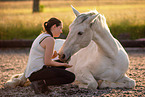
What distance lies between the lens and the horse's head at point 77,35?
134 inches

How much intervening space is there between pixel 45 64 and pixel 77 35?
24.1 inches

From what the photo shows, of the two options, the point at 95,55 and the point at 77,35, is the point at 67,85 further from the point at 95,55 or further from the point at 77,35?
the point at 77,35

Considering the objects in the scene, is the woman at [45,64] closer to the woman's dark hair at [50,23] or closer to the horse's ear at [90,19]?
the woman's dark hair at [50,23]

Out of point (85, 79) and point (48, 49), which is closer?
point (48, 49)

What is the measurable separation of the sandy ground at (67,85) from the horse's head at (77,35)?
0.62 meters

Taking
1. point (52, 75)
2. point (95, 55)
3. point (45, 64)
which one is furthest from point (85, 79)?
point (45, 64)

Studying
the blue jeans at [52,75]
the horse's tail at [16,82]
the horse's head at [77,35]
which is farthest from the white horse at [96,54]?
the horse's tail at [16,82]

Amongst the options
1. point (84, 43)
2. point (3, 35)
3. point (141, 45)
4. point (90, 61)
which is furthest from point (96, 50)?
point (3, 35)

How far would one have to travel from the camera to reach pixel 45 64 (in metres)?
3.57

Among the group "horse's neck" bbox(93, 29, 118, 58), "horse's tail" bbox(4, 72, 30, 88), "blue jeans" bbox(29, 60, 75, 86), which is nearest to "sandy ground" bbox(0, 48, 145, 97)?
"horse's tail" bbox(4, 72, 30, 88)

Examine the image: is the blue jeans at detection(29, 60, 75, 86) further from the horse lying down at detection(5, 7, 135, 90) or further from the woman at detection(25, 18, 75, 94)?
the horse lying down at detection(5, 7, 135, 90)

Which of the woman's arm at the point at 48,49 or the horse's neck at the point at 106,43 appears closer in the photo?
the woman's arm at the point at 48,49

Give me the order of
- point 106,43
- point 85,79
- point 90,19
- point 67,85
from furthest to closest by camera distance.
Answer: point 67,85
point 85,79
point 106,43
point 90,19

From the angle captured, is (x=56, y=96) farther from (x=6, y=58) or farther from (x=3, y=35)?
(x=3, y=35)
